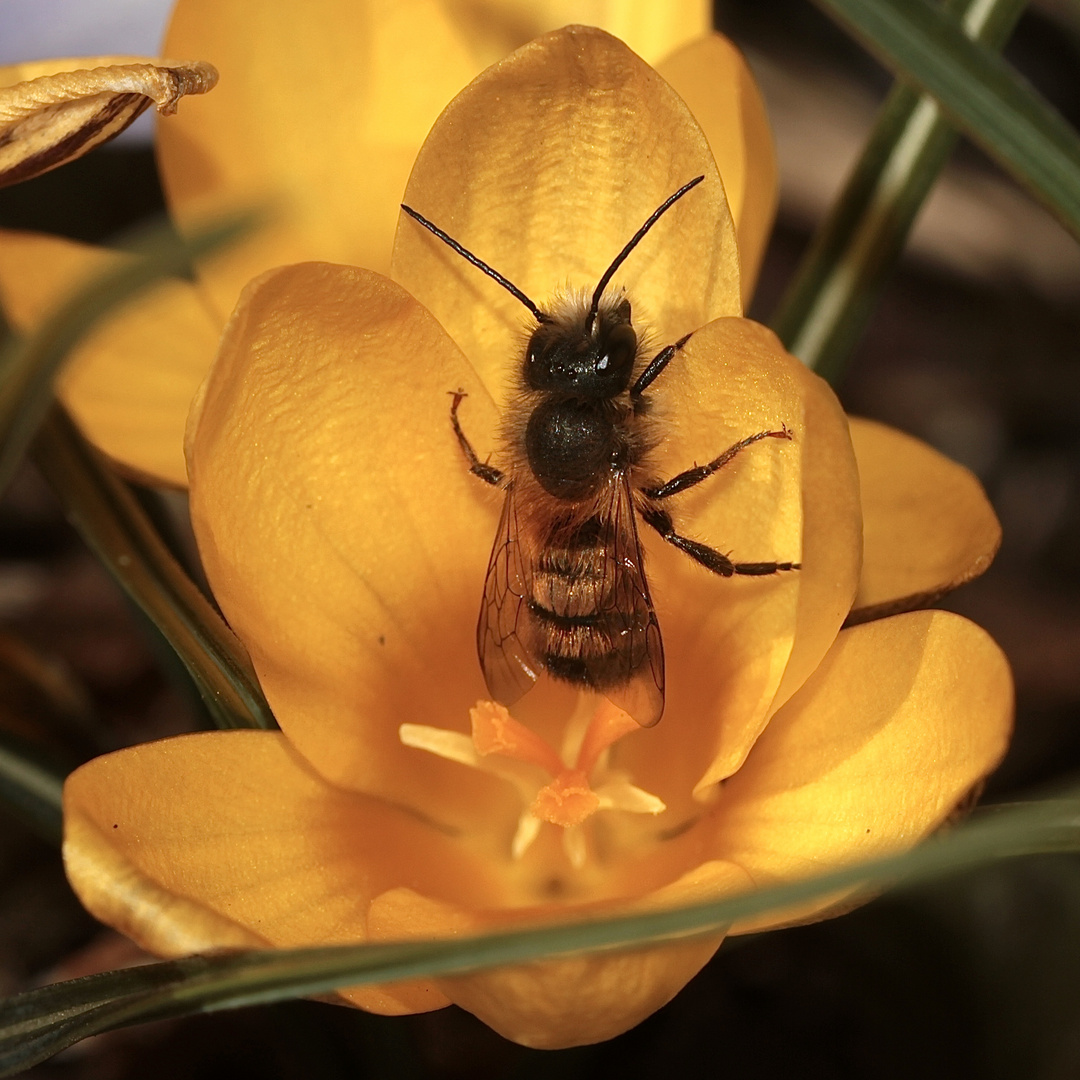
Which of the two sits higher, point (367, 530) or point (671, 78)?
point (671, 78)

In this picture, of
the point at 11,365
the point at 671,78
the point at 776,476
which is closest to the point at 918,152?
the point at 671,78

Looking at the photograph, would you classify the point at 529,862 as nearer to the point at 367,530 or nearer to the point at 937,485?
the point at 367,530

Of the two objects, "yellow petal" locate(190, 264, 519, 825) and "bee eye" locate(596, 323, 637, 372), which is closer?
"yellow petal" locate(190, 264, 519, 825)

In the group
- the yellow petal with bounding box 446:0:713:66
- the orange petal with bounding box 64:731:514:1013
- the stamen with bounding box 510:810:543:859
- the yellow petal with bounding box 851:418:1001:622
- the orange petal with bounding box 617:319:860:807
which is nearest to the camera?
the orange petal with bounding box 64:731:514:1013

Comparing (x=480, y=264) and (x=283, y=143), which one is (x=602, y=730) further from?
(x=283, y=143)

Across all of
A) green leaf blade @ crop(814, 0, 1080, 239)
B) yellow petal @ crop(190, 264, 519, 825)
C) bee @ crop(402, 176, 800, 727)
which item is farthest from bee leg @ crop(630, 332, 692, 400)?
green leaf blade @ crop(814, 0, 1080, 239)

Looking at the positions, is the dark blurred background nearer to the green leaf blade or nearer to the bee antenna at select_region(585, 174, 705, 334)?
the green leaf blade

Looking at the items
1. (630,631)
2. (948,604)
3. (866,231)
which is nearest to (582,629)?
(630,631)
